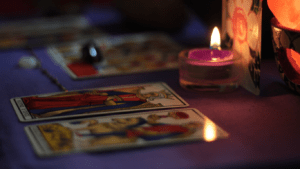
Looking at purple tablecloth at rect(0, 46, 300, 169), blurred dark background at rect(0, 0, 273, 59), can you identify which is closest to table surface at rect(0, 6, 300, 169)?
purple tablecloth at rect(0, 46, 300, 169)

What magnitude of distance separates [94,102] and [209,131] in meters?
0.25

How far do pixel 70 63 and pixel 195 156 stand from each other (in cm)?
61

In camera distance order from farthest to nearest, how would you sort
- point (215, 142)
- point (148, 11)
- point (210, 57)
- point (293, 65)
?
1. point (148, 11)
2. point (210, 57)
3. point (293, 65)
4. point (215, 142)

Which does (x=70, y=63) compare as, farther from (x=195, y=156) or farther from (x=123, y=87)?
(x=195, y=156)

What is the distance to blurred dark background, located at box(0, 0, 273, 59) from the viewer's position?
110cm

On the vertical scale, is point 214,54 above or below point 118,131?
above

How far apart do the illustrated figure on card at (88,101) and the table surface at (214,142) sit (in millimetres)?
48

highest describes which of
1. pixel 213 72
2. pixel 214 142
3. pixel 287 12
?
pixel 287 12

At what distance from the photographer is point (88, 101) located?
0.73 metres

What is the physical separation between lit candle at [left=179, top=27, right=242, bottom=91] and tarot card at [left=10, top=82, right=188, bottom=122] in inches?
2.0

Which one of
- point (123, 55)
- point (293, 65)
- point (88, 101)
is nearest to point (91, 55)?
point (123, 55)

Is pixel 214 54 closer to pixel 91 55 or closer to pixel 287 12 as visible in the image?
pixel 287 12

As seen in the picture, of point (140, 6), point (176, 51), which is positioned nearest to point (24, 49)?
point (176, 51)

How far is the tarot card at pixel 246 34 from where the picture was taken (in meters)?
0.73
